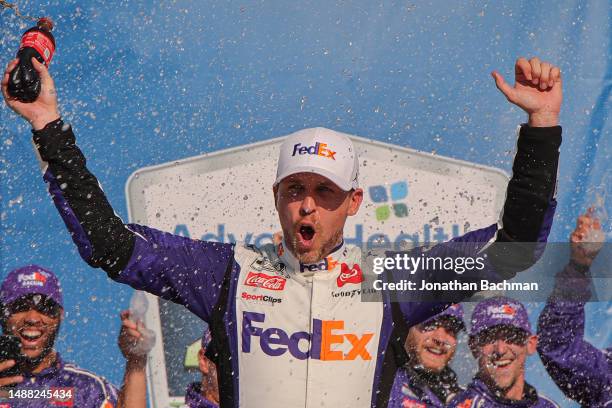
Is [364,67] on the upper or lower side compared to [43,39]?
upper

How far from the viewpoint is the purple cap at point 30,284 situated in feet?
12.5

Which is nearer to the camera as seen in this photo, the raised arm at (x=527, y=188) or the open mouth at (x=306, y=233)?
the raised arm at (x=527, y=188)

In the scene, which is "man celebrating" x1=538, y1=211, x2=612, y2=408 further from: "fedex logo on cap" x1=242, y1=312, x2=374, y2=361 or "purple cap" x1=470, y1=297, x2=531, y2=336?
"fedex logo on cap" x1=242, y1=312, x2=374, y2=361

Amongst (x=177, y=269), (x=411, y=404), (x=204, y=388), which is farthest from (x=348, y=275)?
(x=204, y=388)

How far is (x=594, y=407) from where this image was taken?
376cm

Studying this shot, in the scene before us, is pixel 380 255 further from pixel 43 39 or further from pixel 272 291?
pixel 43 39

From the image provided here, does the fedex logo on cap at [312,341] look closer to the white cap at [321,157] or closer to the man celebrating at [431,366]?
the white cap at [321,157]

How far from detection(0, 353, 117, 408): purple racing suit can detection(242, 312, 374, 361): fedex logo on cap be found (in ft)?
5.33

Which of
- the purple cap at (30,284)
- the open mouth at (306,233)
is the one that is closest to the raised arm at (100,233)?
the open mouth at (306,233)

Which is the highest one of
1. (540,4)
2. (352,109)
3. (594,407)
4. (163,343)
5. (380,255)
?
(540,4)

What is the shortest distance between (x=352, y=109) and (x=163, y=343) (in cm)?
141

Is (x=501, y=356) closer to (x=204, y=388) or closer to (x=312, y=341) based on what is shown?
(x=204, y=388)

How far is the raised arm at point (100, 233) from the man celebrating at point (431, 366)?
5.03ft

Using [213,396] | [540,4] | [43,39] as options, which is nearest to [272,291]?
[43,39]
